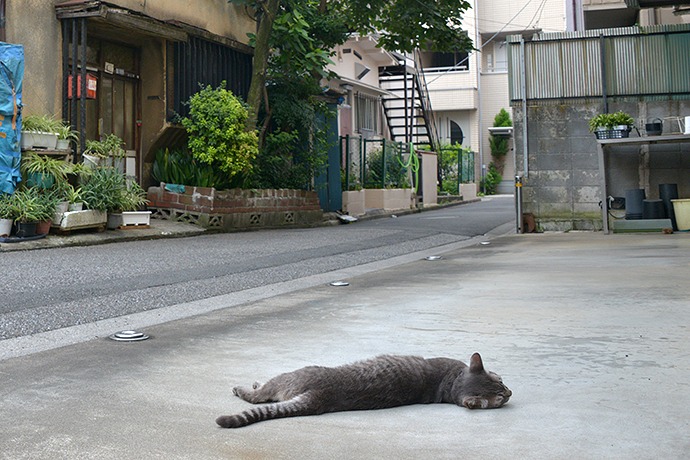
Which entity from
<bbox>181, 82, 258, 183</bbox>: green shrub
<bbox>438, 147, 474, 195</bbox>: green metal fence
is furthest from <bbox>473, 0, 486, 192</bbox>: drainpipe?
<bbox>181, 82, 258, 183</bbox>: green shrub

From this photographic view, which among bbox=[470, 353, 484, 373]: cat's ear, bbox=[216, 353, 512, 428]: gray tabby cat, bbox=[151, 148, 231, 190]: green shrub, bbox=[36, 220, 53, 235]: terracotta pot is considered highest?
bbox=[151, 148, 231, 190]: green shrub

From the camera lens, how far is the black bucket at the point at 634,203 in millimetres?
13602

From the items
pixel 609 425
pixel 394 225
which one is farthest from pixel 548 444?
pixel 394 225

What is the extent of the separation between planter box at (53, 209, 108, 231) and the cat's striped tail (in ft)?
30.4

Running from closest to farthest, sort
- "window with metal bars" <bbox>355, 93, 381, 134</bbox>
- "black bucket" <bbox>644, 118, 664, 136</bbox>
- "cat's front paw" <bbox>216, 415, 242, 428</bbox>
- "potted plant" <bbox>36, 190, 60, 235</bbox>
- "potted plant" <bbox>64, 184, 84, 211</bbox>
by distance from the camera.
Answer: "cat's front paw" <bbox>216, 415, 242, 428</bbox>, "potted plant" <bbox>36, 190, 60, 235</bbox>, "potted plant" <bbox>64, 184, 84, 211</bbox>, "black bucket" <bbox>644, 118, 664, 136</bbox>, "window with metal bars" <bbox>355, 93, 381, 134</bbox>

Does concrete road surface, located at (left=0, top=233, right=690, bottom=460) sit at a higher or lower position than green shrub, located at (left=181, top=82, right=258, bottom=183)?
lower

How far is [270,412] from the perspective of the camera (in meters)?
3.12

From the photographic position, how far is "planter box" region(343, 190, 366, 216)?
2052cm

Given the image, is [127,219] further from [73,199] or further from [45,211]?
[45,211]

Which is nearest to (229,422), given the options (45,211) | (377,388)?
(377,388)

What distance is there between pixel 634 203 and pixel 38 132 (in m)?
9.91

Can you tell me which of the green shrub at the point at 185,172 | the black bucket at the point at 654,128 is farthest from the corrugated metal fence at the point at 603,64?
the green shrub at the point at 185,172

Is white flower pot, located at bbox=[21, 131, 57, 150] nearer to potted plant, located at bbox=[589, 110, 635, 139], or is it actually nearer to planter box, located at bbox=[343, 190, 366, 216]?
potted plant, located at bbox=[589, 110, 635, 139]

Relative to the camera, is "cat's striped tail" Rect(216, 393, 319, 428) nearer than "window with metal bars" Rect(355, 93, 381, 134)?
Yes
